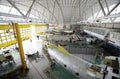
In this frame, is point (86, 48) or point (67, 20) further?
point (67, 20)

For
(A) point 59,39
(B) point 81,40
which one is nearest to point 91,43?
(B) point 81,40

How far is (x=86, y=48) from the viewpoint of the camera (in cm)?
1823

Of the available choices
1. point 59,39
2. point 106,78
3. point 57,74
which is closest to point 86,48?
point 59,39

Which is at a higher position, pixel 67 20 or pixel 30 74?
pixel 67 20

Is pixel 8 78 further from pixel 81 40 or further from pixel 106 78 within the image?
pixel 81 40

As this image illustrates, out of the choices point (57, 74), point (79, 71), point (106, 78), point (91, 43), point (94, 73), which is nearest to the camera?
point (106, 78)

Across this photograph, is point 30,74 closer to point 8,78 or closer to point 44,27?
point 8,78

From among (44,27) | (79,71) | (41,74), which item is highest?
(44,27)

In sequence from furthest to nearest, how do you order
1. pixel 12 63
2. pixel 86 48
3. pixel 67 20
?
pixel 67 20 → pixel 86 48 → pixel 12 63

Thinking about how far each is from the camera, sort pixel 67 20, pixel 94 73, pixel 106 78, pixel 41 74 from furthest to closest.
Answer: pixel 67 20 → pixel 41 74 → pixel 94 73 → pixel 106 78

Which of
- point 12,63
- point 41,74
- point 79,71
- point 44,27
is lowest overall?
point 41,74

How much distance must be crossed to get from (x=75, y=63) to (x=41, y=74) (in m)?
5.29

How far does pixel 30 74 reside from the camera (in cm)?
1071

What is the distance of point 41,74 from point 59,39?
14019 mm
